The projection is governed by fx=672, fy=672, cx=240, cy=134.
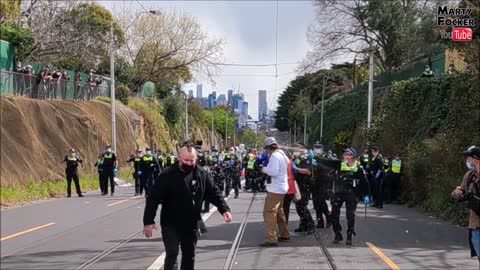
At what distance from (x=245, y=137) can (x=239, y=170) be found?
99.7 m

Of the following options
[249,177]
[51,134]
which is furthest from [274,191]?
[51,134]

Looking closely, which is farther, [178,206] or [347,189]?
[347,189]

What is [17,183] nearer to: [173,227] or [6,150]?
[6,150]

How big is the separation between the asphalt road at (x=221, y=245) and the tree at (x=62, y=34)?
22806mm

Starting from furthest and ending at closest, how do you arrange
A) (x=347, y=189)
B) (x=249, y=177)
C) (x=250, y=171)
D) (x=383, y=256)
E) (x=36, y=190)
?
(x=249, y=177), (x=250, y=171), (x=36, y=190), (x=347, y=189), (x=383, y=256)

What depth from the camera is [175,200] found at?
24.5 ft

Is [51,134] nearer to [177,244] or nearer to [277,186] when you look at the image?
[277,186]

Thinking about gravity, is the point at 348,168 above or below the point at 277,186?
above

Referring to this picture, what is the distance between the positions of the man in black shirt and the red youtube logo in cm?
1114

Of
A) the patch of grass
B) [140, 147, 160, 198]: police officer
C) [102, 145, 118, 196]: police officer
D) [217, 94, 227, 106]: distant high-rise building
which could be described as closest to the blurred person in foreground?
the patch of grass

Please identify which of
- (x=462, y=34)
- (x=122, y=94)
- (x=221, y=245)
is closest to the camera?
(x=221, y=245)

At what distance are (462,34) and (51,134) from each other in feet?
64.8

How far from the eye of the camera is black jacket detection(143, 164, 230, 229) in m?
7.45

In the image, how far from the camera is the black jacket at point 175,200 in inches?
293
